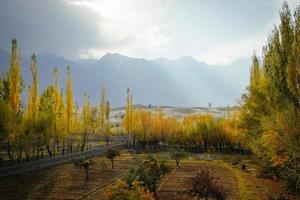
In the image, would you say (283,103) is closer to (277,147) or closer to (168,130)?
(277,147)

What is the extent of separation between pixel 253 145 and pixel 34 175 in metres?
26.3

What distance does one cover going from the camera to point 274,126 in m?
23.6

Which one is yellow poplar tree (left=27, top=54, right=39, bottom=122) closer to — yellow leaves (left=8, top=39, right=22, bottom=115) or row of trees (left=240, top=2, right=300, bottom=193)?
yellow leaves (left=8, top=39, right=22, bottom=115)

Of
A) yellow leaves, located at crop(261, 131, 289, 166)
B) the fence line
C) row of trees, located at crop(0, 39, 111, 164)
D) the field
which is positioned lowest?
the field

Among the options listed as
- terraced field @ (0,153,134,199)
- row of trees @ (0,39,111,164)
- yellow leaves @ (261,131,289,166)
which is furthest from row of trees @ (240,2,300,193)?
row of trees @ (0,39,111,164)

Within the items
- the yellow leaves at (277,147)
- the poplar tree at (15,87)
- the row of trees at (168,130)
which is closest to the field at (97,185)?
the yellow leaves at (277,147)

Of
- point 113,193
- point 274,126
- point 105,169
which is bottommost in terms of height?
point 105,169

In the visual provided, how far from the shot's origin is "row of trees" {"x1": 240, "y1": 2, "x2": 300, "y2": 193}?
21.8 m

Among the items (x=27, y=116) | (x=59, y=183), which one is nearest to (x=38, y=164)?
(x=59, y=183)

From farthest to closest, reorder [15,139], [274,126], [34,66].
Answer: [34,66] → [15,139] → [274,126]

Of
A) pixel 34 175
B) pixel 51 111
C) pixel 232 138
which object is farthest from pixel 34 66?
pixel 232 138

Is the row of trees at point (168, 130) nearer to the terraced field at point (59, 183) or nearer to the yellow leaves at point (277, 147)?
the terraced field at point (59, 183)

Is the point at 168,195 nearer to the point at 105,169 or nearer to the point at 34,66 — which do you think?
the point at 105,169

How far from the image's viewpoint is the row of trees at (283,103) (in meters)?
21.8
